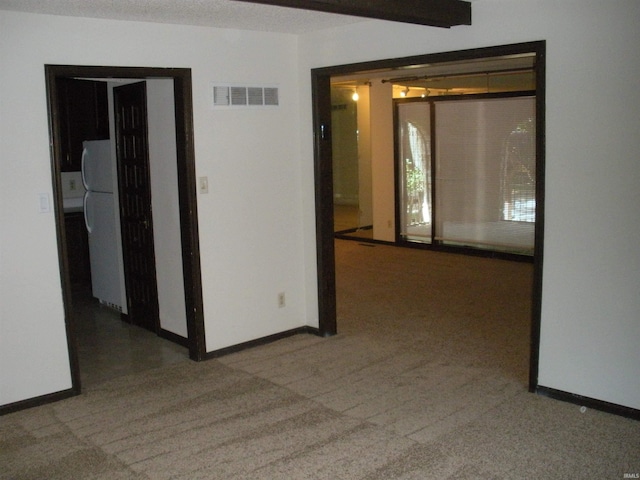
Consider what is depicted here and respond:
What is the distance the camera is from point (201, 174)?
4.59m

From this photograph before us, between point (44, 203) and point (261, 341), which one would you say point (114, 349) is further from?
point (44, 203)

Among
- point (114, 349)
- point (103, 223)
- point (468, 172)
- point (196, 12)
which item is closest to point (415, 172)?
point (468, 172)

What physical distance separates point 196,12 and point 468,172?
4.86m

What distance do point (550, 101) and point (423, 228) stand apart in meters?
5.12

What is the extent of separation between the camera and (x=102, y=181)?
233 inches

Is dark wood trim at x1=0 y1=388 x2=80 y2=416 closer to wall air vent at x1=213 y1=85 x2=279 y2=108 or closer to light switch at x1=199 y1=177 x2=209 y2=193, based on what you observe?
light switch at x1=199 y1=177 x2=209 y2=193

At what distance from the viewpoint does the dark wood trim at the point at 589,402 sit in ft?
11.5

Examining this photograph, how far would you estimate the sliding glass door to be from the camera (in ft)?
24.7

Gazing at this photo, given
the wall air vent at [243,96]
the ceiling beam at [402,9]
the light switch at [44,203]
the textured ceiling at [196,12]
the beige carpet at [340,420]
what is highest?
the textured ceiling at [196,12]

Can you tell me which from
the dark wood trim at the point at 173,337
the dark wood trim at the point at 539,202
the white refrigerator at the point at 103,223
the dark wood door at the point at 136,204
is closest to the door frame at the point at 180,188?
the dark wood trim at the point at 173,337

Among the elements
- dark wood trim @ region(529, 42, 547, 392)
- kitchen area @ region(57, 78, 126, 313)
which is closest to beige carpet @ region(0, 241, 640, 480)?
dark wood trim @ region(529, 42, 547, 392)

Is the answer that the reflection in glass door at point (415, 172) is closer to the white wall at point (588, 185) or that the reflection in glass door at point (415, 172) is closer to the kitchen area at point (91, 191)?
the kitchen area at point (91, 191)

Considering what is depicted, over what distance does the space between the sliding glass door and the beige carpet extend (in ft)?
8.50

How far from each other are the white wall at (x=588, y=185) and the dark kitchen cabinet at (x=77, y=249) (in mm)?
4568
